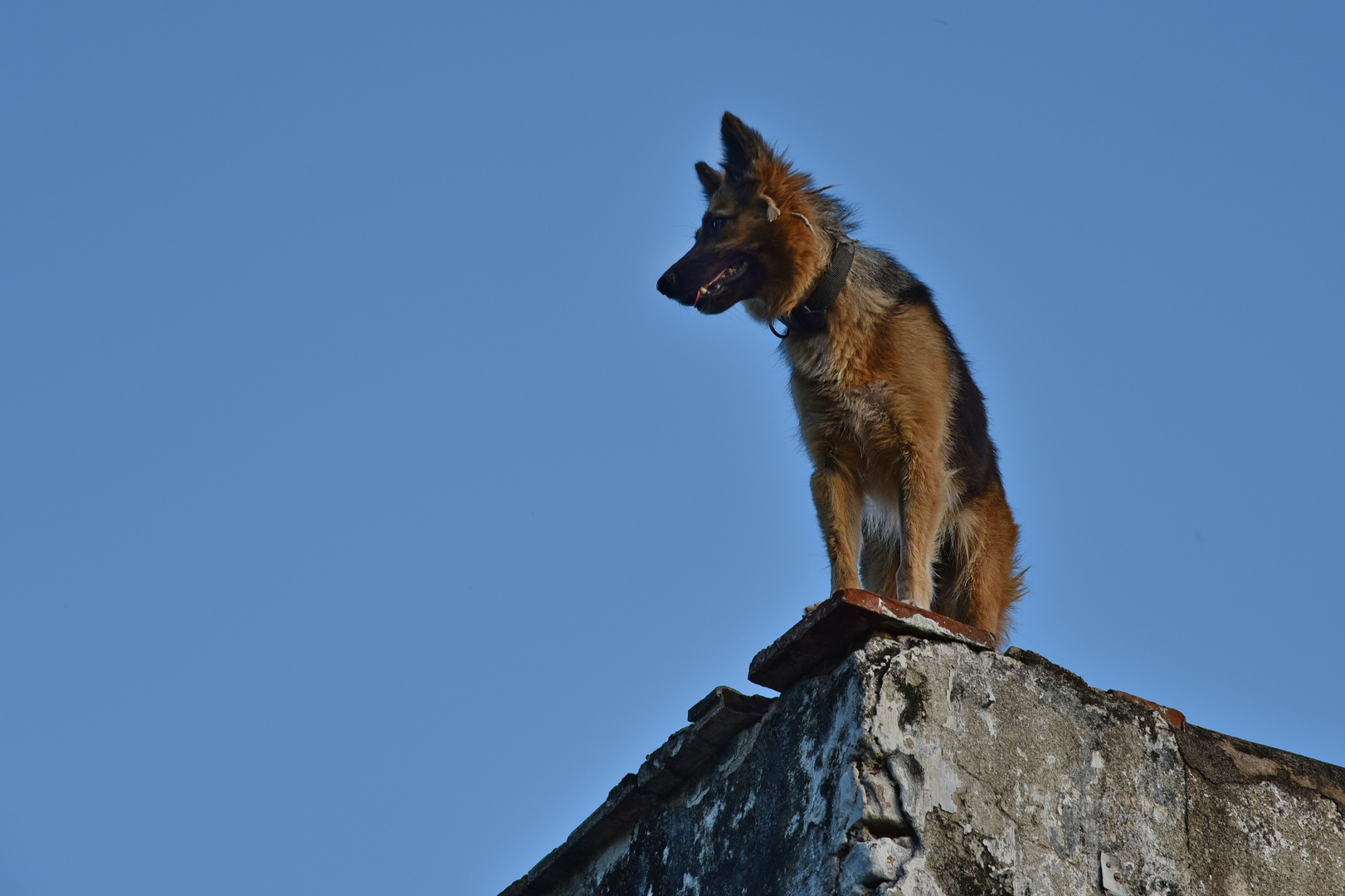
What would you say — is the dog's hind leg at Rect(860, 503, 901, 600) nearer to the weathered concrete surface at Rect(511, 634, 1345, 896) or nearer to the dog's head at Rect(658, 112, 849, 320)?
the dog's head at Rect(658, 112, 849, 320)

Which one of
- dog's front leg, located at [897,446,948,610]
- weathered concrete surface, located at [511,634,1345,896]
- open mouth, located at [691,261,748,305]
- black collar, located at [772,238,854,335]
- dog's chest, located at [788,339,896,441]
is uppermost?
→ open mouth, located at [691,261,748,305]

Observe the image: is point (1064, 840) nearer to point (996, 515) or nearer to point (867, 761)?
point (867, 761)

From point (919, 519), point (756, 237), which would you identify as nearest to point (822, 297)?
point (756, 237)

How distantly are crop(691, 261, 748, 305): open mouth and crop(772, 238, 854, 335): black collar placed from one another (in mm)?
390

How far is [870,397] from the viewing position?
18.2 ft

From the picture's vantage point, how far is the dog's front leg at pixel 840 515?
5.33m

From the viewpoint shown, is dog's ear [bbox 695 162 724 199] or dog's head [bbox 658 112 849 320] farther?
dog's ear [bbox 695 162 724 199]

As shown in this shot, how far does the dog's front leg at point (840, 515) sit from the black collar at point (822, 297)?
690 millimetres

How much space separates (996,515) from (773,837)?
9.19 ft

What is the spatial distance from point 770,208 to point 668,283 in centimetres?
66

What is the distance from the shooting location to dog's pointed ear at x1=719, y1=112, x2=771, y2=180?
6645mm

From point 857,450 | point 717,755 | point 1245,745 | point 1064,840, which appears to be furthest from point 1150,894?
point 857,450

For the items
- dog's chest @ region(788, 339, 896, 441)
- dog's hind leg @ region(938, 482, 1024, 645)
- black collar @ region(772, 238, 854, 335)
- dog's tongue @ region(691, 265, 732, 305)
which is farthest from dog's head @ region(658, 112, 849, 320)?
dog's hind leg @ region(938, 482, 1024, 645)

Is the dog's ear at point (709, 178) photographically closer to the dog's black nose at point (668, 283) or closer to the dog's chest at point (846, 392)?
the dog's black nose at point (668, 283)
